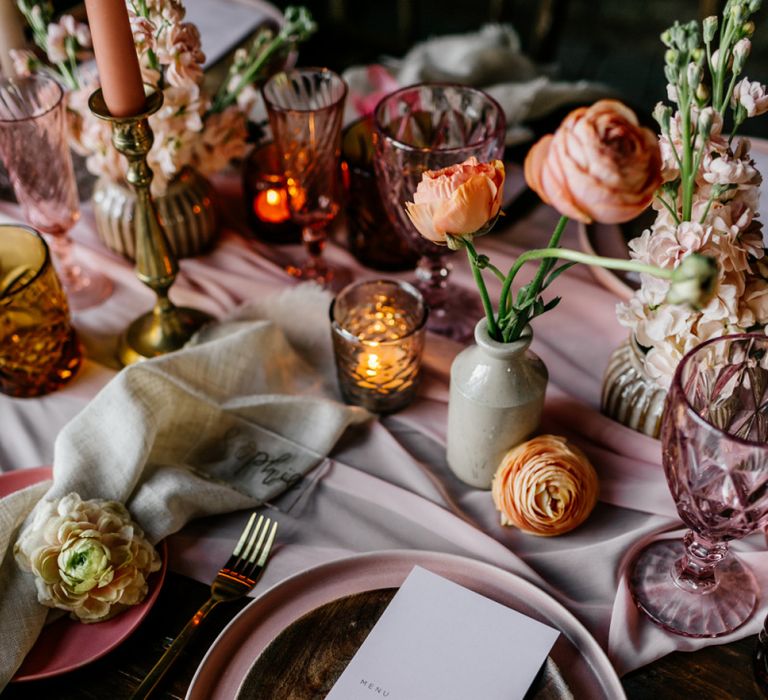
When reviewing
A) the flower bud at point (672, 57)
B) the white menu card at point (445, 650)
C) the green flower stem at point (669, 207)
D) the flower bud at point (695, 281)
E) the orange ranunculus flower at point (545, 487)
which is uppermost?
the flower bud at point (672, 57)

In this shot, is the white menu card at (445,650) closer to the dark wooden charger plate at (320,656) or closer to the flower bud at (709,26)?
the dark wooden charger plate at (320,656)

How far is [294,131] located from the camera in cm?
93

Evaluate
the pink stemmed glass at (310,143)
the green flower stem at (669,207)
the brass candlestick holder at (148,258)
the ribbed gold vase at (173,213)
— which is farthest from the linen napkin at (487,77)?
the green flower stem at (669,207)

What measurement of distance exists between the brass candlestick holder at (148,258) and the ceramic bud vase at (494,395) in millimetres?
324

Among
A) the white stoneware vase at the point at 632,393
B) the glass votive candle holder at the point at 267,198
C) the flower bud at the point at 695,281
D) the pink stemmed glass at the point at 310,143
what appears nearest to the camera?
the flower bud at the point at 695,281

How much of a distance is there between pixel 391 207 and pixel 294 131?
13 cm

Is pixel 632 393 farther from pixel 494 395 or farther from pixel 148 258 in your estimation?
pixel 148 258

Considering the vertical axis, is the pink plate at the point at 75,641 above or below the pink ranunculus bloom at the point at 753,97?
below

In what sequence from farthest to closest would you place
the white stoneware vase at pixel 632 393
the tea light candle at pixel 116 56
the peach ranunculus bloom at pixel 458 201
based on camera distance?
the white stoneware vase at pixel 632 393
the tea light candle at pixel 116 56
the peach ranunculus bloom at pixel 458 201

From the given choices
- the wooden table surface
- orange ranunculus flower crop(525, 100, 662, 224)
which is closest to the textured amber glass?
the wooden table surface

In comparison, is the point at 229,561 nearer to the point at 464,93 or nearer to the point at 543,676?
the point at 543,676

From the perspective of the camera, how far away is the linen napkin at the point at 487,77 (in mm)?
1153

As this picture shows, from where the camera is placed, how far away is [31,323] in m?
0.86

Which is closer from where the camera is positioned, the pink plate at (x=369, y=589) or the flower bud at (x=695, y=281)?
the flower bud at (x=695, y=281)
